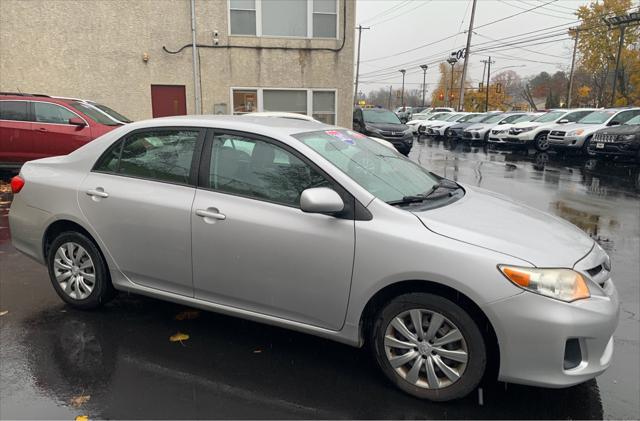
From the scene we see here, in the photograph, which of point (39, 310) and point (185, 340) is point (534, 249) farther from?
point (39, 310)

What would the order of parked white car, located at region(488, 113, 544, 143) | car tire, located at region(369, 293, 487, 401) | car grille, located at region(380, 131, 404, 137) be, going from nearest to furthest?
car tire, located at region(369, 293, 487, 401) < car grille, located at region(380, 131, 404, 137) < parked white car, located at region(488, 113, 544, 143)

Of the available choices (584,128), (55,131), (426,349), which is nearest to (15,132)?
(55,131)

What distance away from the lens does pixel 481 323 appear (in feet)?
9.23

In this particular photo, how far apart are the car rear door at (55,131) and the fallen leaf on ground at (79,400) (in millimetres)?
8031

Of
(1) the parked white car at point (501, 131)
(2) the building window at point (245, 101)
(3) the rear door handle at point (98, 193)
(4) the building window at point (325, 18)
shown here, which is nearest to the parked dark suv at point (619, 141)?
(1) the parked white car at point (501, 131)

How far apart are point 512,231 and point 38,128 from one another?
9.72 meters

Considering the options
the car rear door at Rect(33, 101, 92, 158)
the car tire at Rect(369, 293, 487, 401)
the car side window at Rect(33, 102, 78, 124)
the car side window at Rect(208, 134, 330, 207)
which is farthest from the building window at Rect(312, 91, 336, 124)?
the car tire at Rect(369, 293, 487, 401)

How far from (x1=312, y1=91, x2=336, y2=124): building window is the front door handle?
490 inches

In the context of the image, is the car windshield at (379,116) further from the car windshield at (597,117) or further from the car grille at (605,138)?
the car windshield at (597,117)

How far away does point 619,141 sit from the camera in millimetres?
14195

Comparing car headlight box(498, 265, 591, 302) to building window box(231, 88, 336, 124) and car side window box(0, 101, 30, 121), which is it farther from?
building window box(231, 88, 336, 124)

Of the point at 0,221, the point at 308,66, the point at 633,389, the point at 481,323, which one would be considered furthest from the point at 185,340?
the point at 308,66

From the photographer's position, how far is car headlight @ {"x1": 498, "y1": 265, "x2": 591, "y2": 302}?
105 inches

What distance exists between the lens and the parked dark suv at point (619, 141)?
45.8 ft
